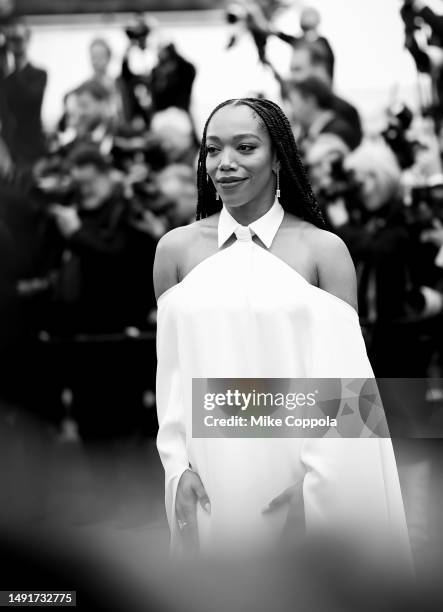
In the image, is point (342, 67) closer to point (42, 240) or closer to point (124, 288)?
point (124, 288)

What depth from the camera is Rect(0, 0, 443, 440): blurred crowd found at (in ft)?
9.16

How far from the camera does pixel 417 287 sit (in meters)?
2.93

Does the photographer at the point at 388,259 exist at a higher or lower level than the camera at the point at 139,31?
lower

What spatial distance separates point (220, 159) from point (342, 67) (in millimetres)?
1616

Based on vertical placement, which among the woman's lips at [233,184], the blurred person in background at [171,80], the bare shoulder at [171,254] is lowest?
the bare shoulder at [171,254]

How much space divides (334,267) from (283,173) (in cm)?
19

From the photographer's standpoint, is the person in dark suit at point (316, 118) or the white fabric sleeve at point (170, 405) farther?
the person in dark suit at point (316, 118)

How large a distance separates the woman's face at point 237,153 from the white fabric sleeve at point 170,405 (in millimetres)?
214

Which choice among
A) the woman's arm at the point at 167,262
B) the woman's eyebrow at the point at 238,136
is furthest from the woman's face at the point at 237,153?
the woman's arm at the point at 167,262

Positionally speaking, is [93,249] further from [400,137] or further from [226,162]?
[226,162]

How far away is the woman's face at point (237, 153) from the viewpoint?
130 centimetres

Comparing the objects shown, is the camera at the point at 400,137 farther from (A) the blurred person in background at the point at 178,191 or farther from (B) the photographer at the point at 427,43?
(A) the blurred person in background at the point at 178,191

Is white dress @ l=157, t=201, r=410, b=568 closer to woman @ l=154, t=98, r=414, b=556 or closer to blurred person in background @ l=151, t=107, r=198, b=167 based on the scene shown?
woman @ l=154, t=98, r=414, b=556

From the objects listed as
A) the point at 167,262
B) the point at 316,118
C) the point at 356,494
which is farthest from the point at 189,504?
the point at 316,118
